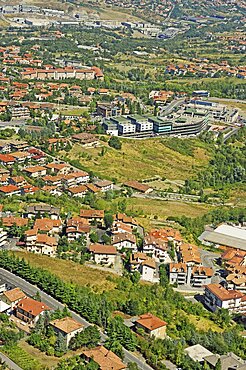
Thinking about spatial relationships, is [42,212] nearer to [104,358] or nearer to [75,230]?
[75,230]

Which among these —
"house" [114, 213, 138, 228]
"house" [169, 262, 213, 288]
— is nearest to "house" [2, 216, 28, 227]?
"house" [114, 213, 138, 228]

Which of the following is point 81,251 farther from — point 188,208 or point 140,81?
point 140,81

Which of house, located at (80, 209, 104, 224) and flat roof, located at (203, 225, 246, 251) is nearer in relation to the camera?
house, located at (80, 209, 104, 224)

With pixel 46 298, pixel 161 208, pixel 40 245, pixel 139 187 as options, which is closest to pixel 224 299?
pixel 46 298

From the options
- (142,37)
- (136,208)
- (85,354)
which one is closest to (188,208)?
(136,208)

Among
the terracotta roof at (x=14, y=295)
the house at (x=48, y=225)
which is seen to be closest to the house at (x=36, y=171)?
Answer: the house at (x=48, y=225)

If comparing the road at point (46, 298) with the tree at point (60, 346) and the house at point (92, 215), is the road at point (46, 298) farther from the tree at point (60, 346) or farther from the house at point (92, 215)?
the house at point (92, 215)

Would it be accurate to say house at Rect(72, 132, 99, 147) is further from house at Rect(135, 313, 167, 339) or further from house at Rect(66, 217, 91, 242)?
house at Rect(135, 313, 167, 339)
